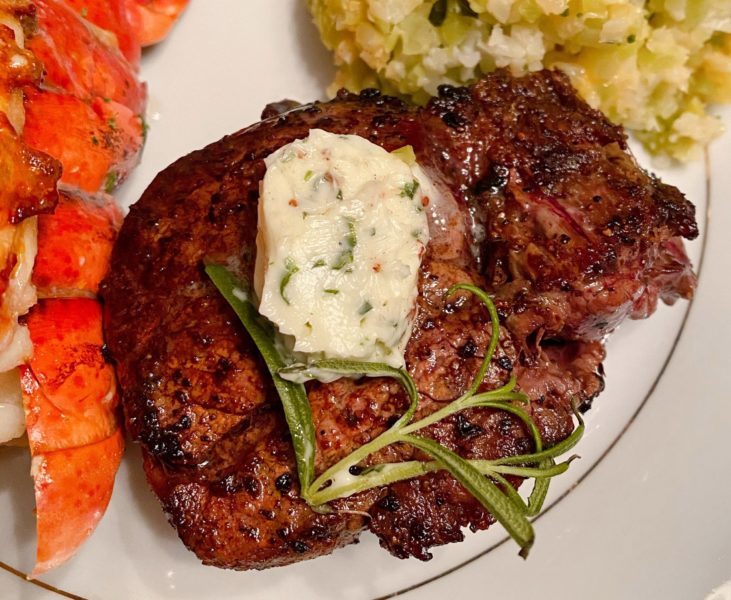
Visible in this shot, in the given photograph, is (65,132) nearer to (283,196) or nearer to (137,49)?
(137,49)

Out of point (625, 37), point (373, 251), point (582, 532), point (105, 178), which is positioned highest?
point (625, 37)

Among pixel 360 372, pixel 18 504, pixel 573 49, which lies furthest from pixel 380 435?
pixel 573 49

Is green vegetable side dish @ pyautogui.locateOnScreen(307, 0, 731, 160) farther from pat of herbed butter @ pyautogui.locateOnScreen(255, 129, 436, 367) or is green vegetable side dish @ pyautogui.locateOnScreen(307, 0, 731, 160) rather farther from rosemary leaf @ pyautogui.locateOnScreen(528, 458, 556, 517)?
rosemary leaf @ pyautogui.locateOnScreen(528, 458, 556, 517)

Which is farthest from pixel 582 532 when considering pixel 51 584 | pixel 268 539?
pixel 51 584

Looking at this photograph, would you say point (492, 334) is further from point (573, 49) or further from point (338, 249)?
point (573, 49)

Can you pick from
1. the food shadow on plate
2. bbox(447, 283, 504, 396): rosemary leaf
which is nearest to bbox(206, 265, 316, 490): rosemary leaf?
bbox(447, 283, 504, 396): rosemary leaf

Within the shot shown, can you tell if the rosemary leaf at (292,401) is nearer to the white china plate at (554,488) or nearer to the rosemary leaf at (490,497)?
the rosemary leaf at (490,497)
